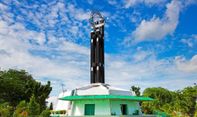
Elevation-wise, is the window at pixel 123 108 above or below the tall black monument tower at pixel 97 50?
below

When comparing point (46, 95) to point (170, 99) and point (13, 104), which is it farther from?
point (170, 99)

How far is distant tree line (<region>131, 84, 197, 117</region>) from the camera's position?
6323 cm

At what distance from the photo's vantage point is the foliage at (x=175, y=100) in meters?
63.1

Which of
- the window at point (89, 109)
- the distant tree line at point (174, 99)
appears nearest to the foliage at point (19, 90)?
the distant tree line at point (174, 99)

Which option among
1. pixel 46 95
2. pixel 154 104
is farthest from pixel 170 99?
pixel 46 95

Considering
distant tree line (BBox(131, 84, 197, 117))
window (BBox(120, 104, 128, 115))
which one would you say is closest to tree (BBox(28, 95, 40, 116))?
window (BBox(120, 104, 128, 115))

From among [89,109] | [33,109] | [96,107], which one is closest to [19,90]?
[33,109]

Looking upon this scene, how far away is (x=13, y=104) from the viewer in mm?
60688

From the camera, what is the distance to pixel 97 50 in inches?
1505

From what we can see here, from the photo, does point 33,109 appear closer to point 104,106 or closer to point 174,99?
point 104,106

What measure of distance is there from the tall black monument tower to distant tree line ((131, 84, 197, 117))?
A: 24.9 meters

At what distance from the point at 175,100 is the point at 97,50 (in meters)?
43.5

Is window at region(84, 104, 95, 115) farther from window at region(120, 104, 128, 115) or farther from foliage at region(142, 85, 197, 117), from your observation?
foliage at region(142, 85, 197, 117)

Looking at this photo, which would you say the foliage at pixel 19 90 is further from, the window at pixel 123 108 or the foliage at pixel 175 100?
the window at pixel 123 108
